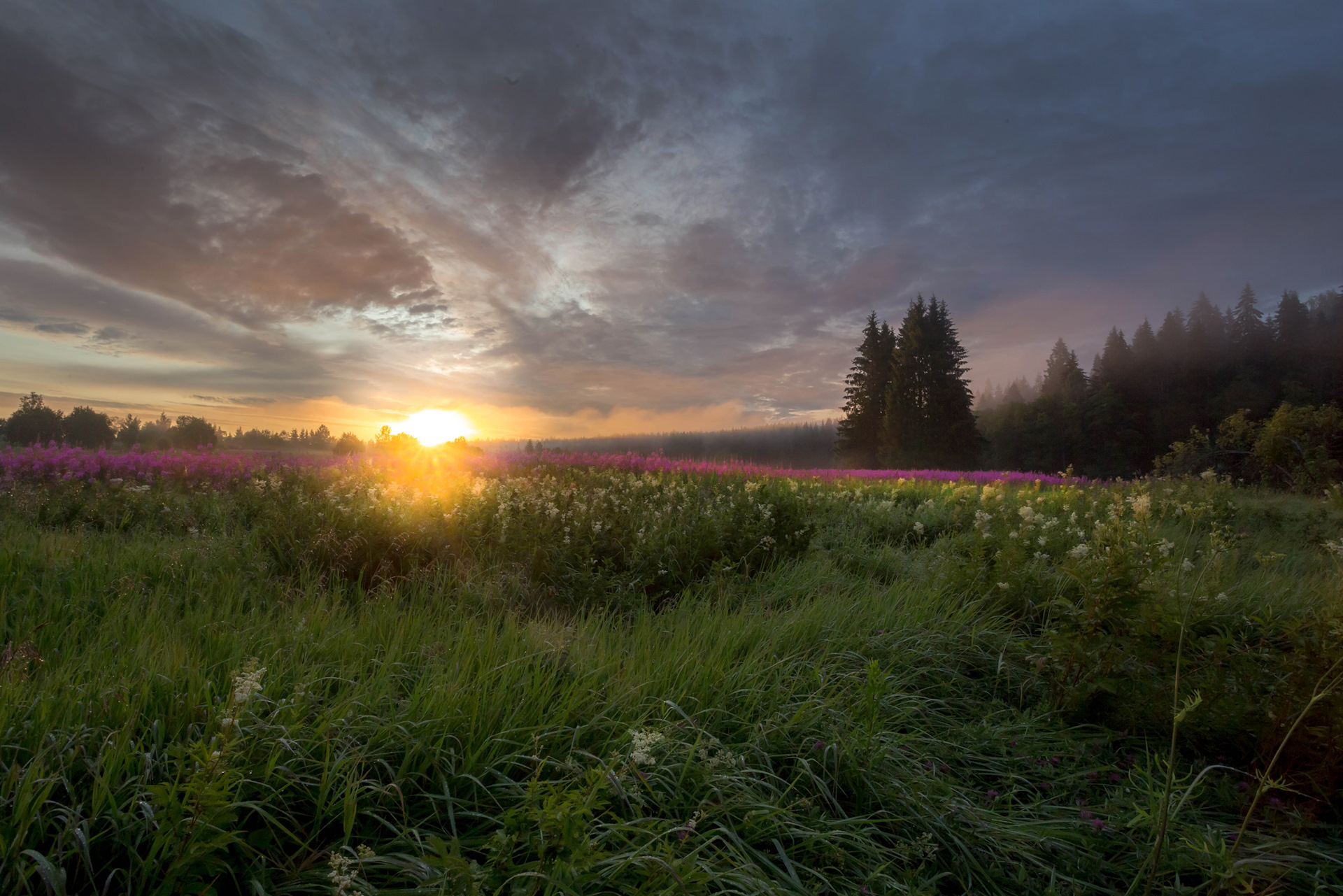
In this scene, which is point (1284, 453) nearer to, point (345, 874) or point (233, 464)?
point (345, 874)

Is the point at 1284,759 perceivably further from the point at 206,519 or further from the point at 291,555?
the point at 206,519

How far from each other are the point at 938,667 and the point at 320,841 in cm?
307

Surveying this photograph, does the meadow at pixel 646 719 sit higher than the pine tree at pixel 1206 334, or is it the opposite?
the pine tree at pixel 1206 334

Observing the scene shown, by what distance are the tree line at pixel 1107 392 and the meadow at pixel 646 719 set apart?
103 ft

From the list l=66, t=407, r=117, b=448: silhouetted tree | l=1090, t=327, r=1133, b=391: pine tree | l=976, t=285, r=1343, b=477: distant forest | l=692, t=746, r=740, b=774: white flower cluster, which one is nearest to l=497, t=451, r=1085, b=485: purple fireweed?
l=692, t=746, r=740, b=774: white flower cluster

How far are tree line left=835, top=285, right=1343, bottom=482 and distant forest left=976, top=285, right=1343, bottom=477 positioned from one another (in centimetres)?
10

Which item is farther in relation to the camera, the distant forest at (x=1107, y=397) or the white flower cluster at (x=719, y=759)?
the distant forest at (x=1107, y=397)

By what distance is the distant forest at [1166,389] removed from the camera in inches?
1628

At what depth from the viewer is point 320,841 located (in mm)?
1764

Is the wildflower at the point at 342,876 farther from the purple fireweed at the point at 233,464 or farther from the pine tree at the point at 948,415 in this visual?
the pine tree at the point at 948,415

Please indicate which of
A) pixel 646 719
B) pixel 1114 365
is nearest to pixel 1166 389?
pixel 1114 365

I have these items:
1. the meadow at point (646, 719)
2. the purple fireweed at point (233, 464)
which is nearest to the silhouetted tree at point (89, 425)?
A: the purple fireweed at point (233, 464)

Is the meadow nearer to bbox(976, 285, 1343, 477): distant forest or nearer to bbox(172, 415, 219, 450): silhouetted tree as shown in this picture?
bbox(172, 415, 219, 450): silhouetted tree

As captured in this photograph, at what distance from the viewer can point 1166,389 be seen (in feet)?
152
